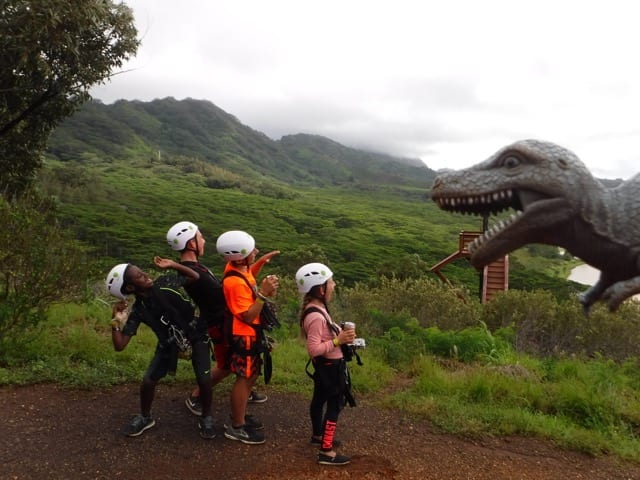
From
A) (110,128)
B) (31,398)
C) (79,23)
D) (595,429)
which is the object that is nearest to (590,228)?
(595,429)

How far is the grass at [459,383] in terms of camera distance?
529 centimetres

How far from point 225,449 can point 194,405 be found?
0.89 meters

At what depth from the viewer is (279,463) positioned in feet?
13.6

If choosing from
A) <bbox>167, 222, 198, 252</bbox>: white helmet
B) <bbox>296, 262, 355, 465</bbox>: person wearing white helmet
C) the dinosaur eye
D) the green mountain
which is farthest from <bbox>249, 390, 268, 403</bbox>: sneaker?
the green mountain

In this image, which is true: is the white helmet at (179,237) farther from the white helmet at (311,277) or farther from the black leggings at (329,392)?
the black leggings at (329,392)

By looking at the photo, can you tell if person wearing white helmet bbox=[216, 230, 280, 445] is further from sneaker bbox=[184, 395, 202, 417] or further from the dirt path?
sneaker bbox=[184, 395, 202, 417]

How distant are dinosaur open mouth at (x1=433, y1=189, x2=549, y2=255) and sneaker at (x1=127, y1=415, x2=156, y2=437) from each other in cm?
354

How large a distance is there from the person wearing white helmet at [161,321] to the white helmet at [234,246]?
338 millimetres

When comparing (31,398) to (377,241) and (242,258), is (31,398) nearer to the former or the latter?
(242,258)

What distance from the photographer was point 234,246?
3986 mm

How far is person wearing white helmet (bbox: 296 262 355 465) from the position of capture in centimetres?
373

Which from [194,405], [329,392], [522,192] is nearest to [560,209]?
[522,192]

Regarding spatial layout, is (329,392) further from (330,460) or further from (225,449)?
(225,449)

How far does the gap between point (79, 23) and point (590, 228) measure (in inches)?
357
